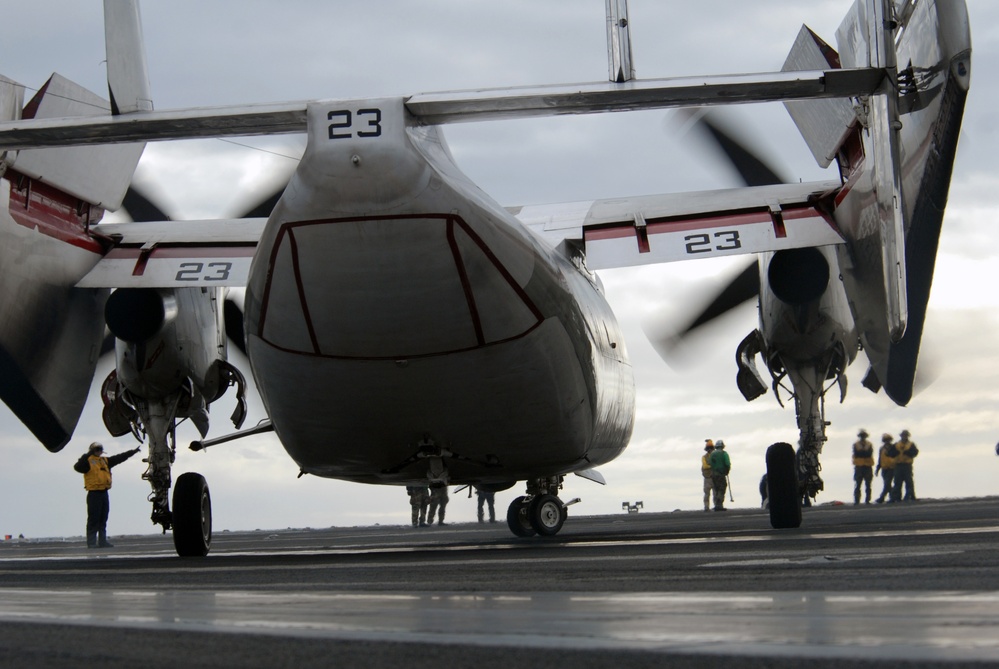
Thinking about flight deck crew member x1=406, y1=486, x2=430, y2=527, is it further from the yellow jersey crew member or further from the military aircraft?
the military aircraft

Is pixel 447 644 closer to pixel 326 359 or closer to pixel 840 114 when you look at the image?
pixel 326 359

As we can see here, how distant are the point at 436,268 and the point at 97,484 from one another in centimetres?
1455

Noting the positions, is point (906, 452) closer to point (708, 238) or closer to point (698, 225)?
point (698, 225)

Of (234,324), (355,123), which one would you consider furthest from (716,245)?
(234,324)

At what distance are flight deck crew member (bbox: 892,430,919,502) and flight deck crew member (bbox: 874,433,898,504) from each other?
0.11 metres

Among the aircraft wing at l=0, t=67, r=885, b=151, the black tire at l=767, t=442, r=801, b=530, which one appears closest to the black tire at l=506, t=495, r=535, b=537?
the black tire at l=767, t=442, r=801, b=530

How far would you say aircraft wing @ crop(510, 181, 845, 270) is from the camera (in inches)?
422

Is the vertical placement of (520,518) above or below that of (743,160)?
below

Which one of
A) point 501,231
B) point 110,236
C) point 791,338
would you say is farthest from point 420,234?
point 791,338

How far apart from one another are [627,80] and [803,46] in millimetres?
4465

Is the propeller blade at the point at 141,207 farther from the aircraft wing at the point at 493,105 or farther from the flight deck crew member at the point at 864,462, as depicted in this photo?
the flight deck crew member at the point at 864,462

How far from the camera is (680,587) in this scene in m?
4.88

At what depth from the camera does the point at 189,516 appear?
37.9ft

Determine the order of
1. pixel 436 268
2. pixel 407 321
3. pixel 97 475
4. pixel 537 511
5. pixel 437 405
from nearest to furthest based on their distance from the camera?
pixel 436 268 → pixel 407 321 → pixel 437 405 → pixel 537 511 → pixel 97 475
